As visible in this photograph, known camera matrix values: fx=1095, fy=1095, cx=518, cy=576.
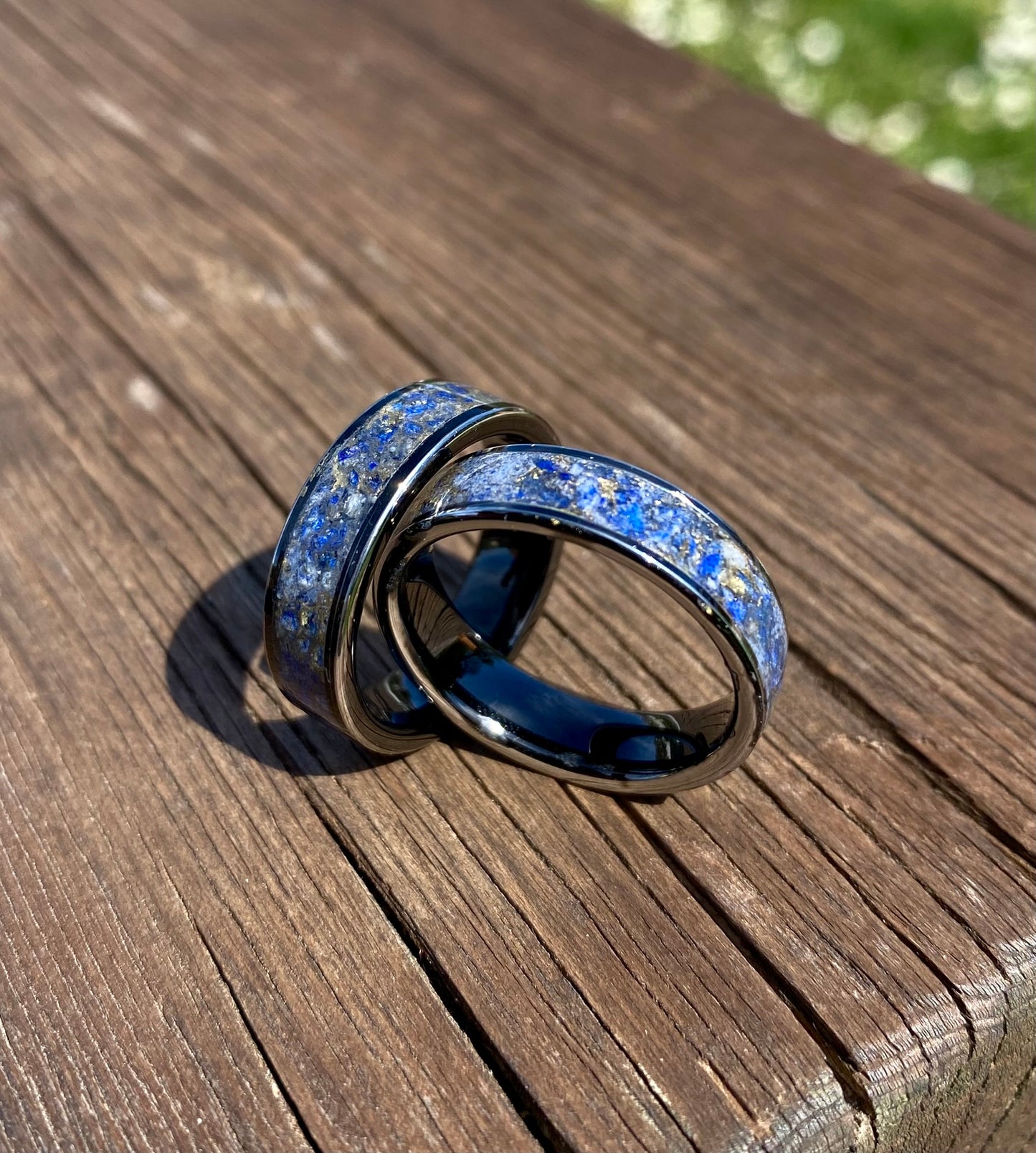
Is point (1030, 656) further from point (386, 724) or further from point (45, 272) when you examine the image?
point (45, 272)

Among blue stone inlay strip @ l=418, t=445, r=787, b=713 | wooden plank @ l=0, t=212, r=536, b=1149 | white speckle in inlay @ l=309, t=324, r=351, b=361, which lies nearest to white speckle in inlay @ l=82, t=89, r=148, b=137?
white speckle in inlay @ l=309, t=324, r=351, b=361

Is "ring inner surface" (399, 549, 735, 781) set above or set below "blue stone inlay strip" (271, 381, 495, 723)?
below

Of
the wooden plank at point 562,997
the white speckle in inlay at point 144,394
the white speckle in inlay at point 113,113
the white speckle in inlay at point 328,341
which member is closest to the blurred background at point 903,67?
the white speckle in inlay at point 113,113

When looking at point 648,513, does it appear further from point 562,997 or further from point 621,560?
point 562,997

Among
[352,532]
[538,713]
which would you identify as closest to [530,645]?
[538,713]

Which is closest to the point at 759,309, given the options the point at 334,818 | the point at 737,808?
the point at 737,808

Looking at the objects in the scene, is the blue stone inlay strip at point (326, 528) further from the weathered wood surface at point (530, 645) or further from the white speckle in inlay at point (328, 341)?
the white speckle in inlay at point (328, 341)

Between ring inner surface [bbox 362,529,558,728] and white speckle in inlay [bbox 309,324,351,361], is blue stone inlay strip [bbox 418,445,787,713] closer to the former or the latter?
ring inner surface [bbox 362,529,558,728]
